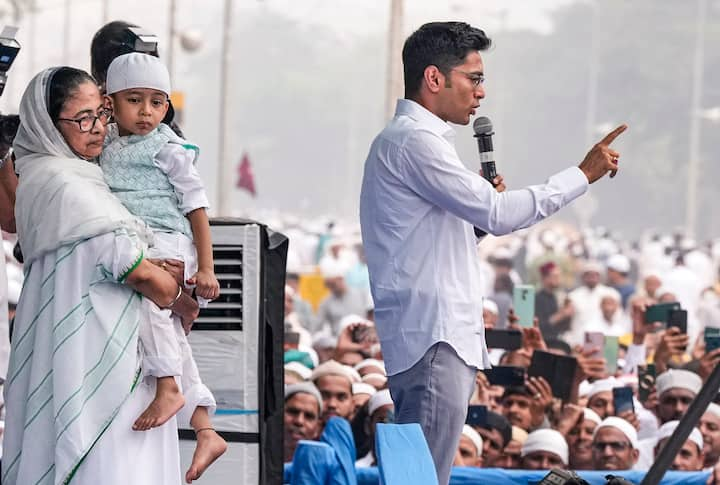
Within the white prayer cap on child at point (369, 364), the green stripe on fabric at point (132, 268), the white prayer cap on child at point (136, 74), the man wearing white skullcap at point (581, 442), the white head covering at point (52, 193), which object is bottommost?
the man wearing white skullcap at point (581, 442)

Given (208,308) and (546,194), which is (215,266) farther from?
(546,194)

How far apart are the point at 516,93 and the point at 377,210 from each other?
288ft

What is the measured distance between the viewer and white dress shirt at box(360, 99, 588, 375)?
4.89m

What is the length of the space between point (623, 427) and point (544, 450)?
42cm

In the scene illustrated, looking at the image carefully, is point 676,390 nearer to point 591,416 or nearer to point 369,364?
point 591,416

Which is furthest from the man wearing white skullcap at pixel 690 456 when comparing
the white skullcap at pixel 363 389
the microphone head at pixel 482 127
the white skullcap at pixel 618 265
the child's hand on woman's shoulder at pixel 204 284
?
the white skullcap at pixel 618 265

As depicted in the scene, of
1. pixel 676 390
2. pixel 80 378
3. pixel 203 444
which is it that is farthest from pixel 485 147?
pixel 676 390

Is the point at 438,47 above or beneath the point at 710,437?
above

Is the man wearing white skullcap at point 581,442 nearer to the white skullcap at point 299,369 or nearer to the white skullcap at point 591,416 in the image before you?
the white skullcap at point 591,416

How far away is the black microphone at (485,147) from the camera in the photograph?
517 cm

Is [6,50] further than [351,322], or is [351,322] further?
[351,322]

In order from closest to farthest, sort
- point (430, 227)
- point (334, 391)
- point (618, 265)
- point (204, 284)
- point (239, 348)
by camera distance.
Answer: point (204, 284)
point (430, 227)
point (239, 348)
point (334, 391)
point (618, 265)

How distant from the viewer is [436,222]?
16.4 feet

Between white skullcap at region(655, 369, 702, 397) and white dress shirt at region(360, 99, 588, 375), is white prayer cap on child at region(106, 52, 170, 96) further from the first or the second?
white skullcap at region(655, 369, 702, 397)
